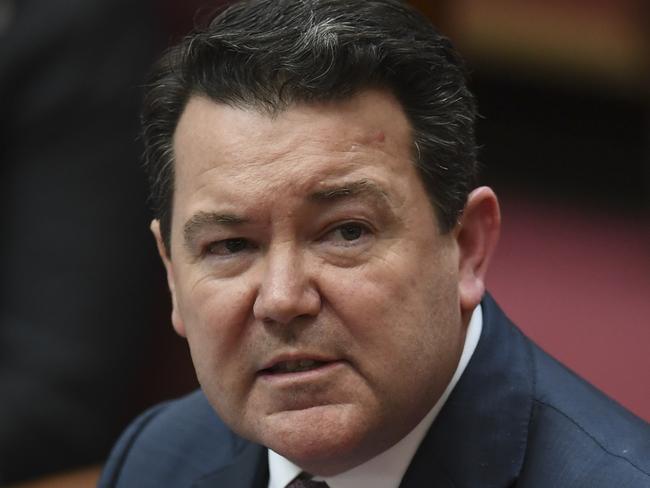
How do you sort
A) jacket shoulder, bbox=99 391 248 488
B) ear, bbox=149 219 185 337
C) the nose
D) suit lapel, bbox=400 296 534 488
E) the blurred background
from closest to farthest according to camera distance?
the nose
suit lapel, bbox=400 296 534 488
ear, bbox=149 219 185 337
jacket shoulder, bbox=99 391 248 488
the blurred background

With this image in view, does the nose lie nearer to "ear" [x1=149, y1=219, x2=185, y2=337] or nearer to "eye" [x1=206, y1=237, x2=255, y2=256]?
"eye" [x1=206, y1=237, x2=255, y2=256]

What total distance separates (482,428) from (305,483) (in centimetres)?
24

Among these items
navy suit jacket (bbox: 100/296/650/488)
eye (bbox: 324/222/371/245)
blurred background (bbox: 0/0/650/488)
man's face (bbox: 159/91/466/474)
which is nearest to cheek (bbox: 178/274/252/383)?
man's face (bbox: 159/91/466/474)

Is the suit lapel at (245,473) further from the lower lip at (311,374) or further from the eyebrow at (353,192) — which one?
the eyebrow at (353,192)

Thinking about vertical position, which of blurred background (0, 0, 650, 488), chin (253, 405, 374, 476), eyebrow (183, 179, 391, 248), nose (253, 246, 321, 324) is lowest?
blurred background (0, 0, 650, 488)

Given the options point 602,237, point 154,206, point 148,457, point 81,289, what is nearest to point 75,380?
point 81,289

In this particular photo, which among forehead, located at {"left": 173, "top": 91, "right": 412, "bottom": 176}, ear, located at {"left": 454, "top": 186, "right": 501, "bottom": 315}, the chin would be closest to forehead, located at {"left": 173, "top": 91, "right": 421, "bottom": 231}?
forehead, located at {"left": 173, "top": 91, "right": 412, "bottom": 176}

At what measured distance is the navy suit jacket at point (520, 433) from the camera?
1622 mm

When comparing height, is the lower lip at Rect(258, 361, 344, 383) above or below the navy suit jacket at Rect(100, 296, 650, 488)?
above

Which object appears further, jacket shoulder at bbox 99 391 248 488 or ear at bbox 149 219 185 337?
jacket shoulder at bbox 99 391 248 488

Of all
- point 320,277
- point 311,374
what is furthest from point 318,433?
point 320,277

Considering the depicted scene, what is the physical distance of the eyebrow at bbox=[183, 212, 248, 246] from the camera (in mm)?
1585

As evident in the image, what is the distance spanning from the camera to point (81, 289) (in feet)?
9.32

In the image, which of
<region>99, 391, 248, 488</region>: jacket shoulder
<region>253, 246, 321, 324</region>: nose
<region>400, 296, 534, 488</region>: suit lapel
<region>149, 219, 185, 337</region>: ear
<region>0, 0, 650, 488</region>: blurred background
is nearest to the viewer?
<region>253, 246, 321, 324</region>: nose
